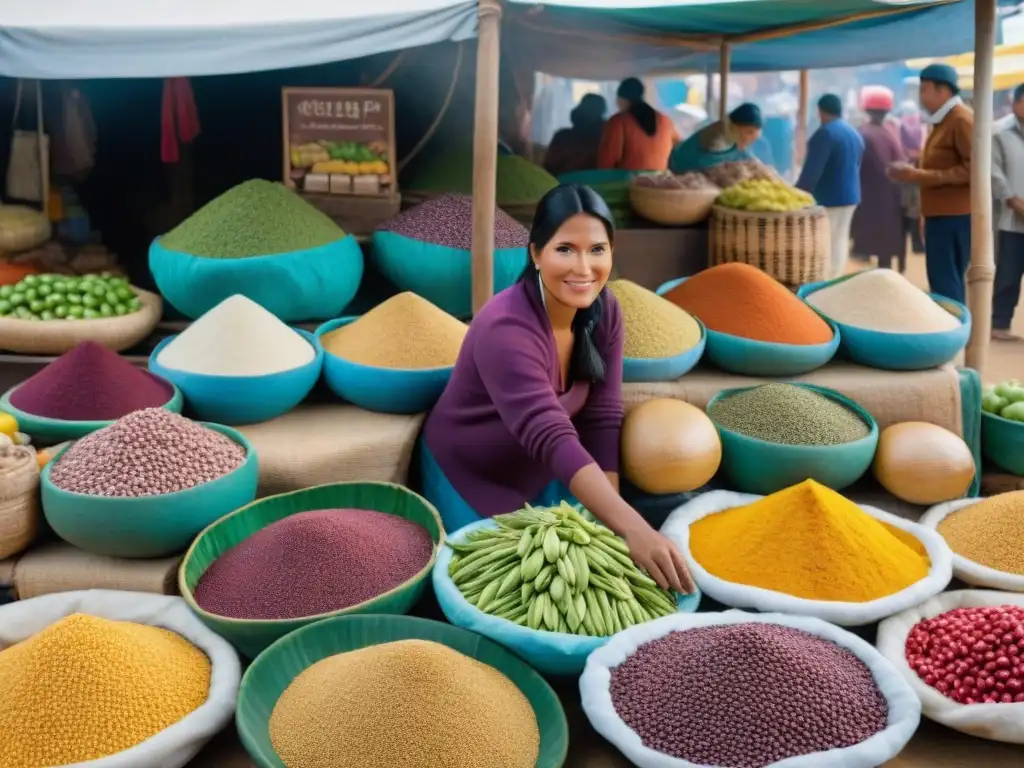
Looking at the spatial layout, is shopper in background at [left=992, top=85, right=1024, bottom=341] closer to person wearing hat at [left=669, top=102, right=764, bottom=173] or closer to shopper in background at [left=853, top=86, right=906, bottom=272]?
person wearing hat at [left=669, top=102, right=764, bottom=173]

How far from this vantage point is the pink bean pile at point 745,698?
1.20 m

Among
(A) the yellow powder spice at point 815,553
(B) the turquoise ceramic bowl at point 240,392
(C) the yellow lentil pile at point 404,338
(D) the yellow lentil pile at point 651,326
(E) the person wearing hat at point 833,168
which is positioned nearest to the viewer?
(A) the yellow powder spice at point 815,553

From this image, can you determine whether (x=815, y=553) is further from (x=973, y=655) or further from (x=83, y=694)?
(x=83, y=694)

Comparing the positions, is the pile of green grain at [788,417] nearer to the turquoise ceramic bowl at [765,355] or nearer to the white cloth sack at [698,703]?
the turquoise ceramic bowl at [765,355]

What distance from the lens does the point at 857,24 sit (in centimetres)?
407

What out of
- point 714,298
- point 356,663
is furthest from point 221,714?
point 714,298

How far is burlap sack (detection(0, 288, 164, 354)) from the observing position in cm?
265

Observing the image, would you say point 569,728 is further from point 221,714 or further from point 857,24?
point 857,24

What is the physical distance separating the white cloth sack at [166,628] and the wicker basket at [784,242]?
2.17 m

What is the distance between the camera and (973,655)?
1.40m

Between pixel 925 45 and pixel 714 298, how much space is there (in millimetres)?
2450

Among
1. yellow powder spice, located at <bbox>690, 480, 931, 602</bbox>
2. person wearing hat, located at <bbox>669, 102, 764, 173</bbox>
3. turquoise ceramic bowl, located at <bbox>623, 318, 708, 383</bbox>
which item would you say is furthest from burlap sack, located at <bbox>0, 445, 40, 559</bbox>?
person wearing hat, located at <bbox>669, 102, 764, 173</bbox>

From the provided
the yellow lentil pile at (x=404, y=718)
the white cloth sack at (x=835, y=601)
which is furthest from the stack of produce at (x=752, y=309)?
the yellow lentil pile at (x=404, y=718)

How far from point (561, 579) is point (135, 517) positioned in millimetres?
746
